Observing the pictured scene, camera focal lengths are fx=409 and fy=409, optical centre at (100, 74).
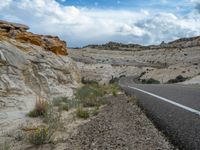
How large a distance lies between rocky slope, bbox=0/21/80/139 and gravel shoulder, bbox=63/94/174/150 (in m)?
2.81

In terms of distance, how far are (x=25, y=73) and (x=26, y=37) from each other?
5.84 m

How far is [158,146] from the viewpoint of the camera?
7969 millimetres

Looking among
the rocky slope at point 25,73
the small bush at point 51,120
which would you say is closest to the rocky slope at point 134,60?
the rocky slope at point 25,73

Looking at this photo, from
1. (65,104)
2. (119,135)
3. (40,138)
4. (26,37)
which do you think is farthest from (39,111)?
(26,37)

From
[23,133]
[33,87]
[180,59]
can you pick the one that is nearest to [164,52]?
[180,59]

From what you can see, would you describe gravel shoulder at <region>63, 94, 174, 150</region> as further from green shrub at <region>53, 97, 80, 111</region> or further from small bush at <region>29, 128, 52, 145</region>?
green shrub at <region>53, 97, 80, 111</region>

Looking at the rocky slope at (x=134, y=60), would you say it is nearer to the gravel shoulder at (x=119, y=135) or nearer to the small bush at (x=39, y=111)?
the small bush at (x=39, y=111)

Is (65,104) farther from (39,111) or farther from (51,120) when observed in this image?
(51,120)

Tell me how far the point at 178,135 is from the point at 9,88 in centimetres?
999

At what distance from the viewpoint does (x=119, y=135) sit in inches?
378

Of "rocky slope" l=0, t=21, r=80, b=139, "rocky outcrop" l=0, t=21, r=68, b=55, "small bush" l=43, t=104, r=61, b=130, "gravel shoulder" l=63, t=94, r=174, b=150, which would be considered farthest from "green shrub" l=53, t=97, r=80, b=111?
"rocky outcrop" l=0, t=21, r=68, b=55

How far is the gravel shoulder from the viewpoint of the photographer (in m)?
8.38

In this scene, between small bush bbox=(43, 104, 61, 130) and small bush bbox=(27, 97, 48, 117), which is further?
small bush bbox=(27, 97, 48, 117)

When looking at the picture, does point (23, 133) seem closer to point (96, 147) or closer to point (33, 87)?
point (96, 147)
